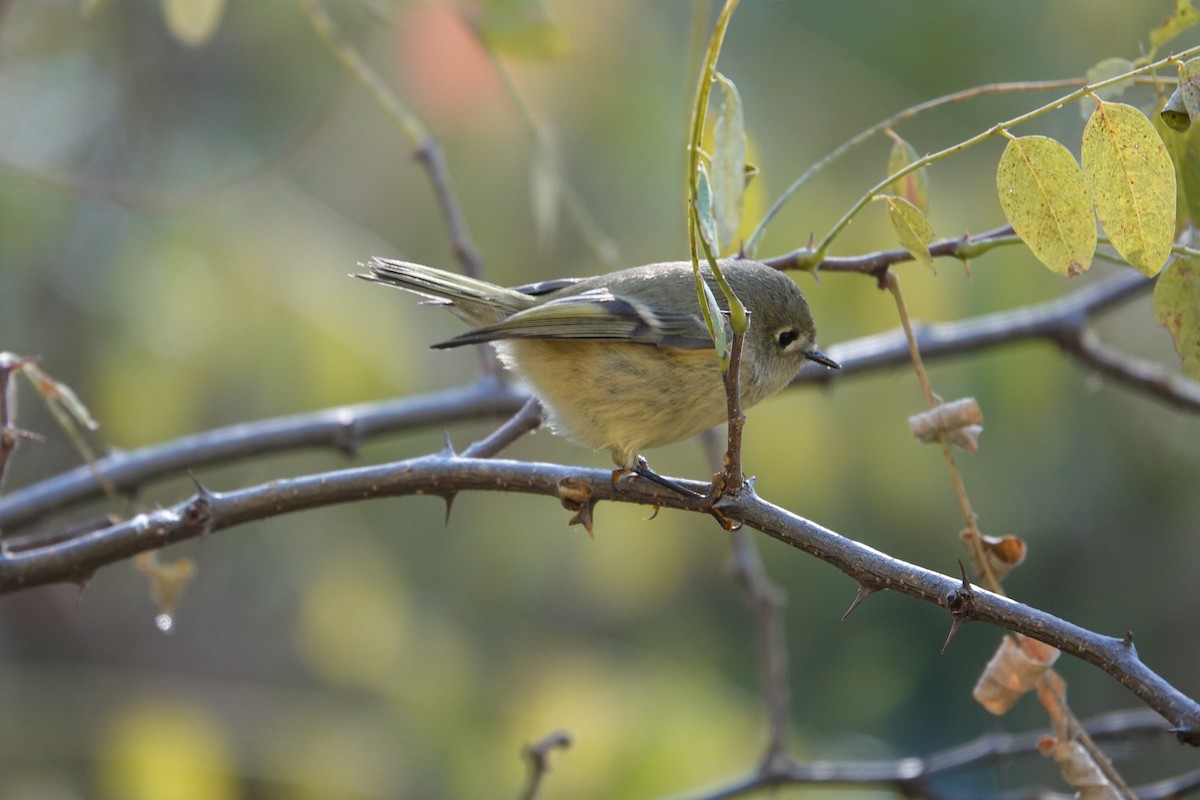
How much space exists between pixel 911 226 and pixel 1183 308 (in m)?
0.37

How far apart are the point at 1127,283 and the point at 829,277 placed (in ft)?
2.50

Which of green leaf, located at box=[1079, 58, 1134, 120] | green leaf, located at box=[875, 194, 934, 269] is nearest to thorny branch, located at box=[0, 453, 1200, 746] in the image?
green leaf, located at box=[875, 194, 934, 269]

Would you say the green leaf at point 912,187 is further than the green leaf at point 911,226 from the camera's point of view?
Yes

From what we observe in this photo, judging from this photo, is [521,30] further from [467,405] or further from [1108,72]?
[1108,72]

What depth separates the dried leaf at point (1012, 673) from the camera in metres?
1.26

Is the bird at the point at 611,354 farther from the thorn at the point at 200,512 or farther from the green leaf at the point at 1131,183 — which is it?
the green leaf at the point at 1131,183

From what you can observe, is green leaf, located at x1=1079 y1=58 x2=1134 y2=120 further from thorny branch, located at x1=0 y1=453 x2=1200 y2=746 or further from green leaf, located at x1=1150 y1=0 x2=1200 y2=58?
thorny branch, located at x1=0 y1=453 x2=1200 y2=746

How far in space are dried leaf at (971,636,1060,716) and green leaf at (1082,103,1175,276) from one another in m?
0.44

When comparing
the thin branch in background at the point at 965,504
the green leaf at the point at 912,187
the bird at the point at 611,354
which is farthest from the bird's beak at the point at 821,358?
the thin branch in background at the point at 965,504

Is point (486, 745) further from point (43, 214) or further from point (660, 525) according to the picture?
point (43, 214)

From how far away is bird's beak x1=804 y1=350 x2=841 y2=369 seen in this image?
6.17ft

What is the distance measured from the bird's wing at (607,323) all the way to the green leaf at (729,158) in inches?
19.4

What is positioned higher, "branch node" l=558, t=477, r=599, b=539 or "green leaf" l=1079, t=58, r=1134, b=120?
"green leaf" l=1079, t=58, r=1134, b=120

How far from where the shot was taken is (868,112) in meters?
3.44
